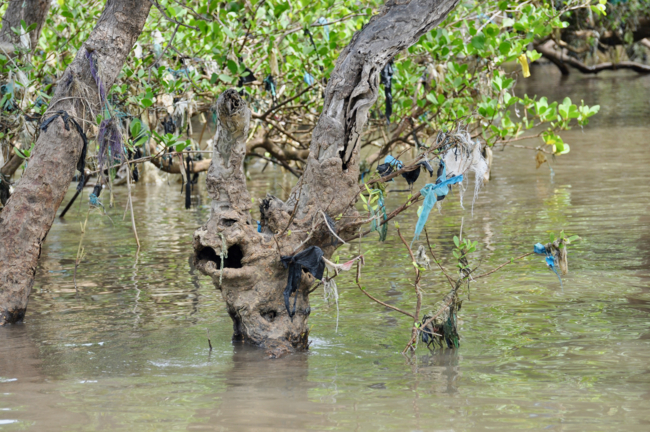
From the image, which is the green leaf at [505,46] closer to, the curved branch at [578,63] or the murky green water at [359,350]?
the murky green water at [359,350]

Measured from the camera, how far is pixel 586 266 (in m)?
8.00

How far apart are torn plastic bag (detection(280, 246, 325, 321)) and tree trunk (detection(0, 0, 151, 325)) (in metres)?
2.14

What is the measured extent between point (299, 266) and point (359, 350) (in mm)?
741

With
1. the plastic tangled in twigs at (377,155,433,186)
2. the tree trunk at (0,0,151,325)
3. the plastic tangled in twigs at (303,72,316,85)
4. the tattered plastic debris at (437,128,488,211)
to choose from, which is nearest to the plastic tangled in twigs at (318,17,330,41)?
the plastic tangled in twigs at (303,72,316,85)

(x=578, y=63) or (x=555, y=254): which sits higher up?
(x=578, y=63)

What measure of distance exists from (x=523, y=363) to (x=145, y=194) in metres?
11.3

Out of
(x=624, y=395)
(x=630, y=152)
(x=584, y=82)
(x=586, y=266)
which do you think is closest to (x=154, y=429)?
(x=624, y=395)

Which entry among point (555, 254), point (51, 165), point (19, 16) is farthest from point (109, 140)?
point (555, 254)

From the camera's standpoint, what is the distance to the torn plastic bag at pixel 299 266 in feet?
17.0

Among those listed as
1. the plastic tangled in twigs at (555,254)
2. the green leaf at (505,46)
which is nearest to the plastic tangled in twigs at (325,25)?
the green leaf at (505,46)

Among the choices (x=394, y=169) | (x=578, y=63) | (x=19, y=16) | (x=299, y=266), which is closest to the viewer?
(x=299, y=266)

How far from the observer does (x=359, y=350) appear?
5641 mm

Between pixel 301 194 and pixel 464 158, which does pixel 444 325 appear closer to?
pixel 464 158

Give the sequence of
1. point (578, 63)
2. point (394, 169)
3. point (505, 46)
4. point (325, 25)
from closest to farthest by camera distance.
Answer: point (394, 169) < point (505, 46) < point (325, 25) < point (578, 63)
